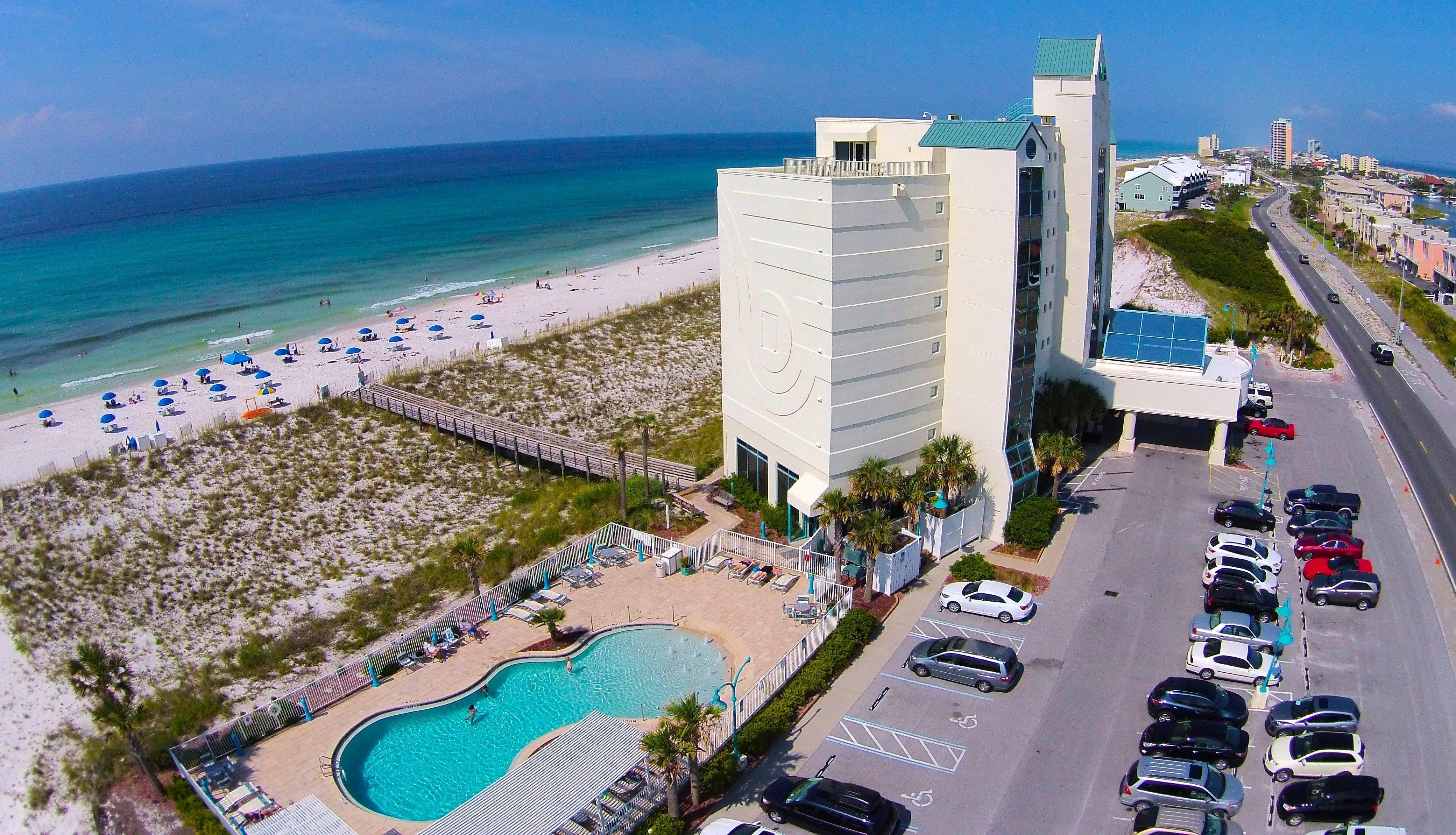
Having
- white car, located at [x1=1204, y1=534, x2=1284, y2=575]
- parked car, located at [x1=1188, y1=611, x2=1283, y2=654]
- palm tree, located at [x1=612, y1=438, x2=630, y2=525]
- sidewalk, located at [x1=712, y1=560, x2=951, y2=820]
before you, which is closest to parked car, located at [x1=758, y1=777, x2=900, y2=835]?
sidewalk, located at [x1=712, y1=560, x2=951, y2=820]

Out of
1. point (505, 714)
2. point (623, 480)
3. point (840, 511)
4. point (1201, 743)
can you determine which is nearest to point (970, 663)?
point (1201, 743)

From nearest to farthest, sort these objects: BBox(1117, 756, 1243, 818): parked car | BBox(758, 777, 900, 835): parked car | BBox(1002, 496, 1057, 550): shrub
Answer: BBox(758, 777, 900, 835): parked car, BBox(1117, 756, 1243, 818): parked car, BBox(1002, 496, 1057, 550): shrub

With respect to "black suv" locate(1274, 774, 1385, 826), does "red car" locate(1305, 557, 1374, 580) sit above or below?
above

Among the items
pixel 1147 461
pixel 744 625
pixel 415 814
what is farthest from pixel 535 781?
pixel 1147 461

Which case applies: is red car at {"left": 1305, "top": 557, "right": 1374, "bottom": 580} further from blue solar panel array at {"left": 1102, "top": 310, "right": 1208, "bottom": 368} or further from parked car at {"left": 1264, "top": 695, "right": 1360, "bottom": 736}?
blue solar panel array at {"left": 1102, "top": 310, "right": 1208, "bottom": 368}

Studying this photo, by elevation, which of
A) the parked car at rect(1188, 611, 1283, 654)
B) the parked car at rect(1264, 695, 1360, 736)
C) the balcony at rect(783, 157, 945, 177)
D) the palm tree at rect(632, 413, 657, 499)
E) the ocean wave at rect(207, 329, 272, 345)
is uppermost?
the balcony at rect(783, 157, 945, 177)

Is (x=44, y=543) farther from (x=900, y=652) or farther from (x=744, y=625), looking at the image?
Result: (x=900, y=652)

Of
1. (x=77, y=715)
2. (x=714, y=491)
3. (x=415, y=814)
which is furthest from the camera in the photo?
(x=714, y=491)

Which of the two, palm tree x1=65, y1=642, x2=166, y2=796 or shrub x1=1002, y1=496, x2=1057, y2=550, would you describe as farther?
shrub x1=1002, y1=496, x2=1057, y2=550
